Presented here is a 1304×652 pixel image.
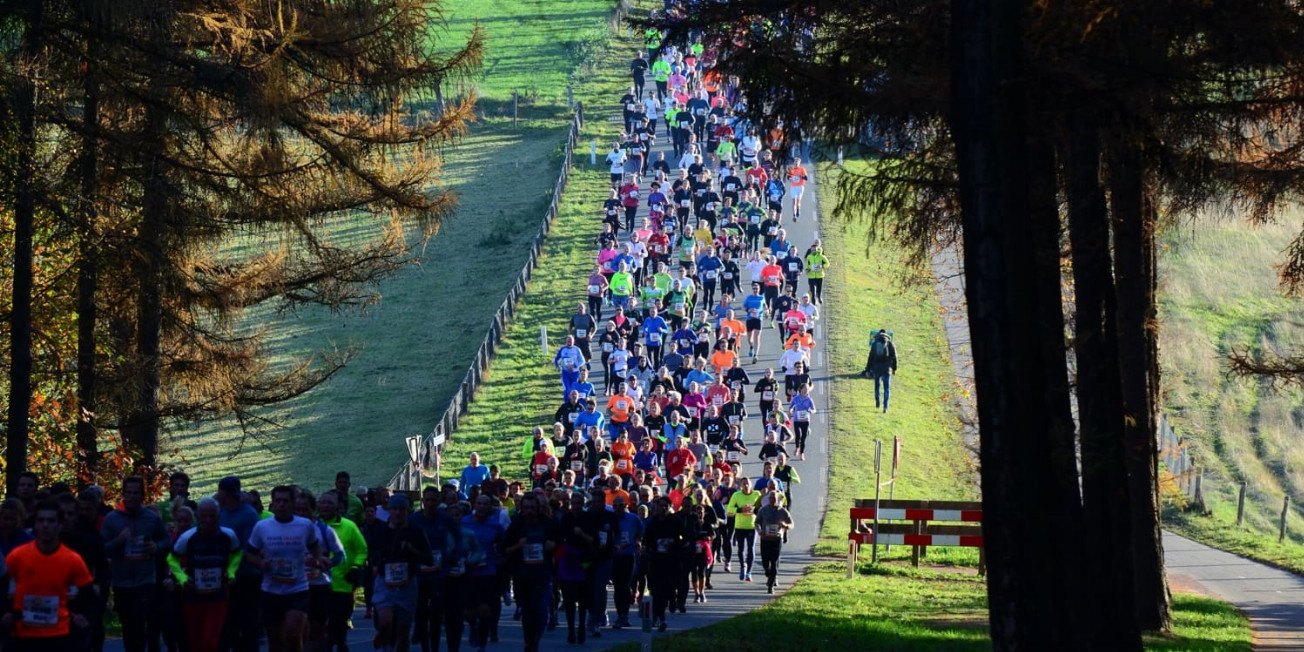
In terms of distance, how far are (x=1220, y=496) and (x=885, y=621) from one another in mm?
25253

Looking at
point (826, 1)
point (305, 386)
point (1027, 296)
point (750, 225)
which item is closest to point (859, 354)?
point (750, 225)

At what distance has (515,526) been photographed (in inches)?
703

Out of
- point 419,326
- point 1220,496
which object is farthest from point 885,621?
point 419,326

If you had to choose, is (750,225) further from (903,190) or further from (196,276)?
(903,190)

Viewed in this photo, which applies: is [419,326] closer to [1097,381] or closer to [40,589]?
[1097,381]

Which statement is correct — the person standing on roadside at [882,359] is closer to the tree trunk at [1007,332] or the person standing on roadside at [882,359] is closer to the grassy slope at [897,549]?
the grassy slope at [897,549]

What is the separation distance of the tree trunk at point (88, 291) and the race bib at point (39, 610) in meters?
9.15

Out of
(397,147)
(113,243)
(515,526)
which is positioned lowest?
(515,526)

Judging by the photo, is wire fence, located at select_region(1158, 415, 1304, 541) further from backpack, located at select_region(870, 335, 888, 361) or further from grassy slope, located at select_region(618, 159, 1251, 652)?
backpack, located at select_region(870, 335, 888, 361)

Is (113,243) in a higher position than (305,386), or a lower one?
higher

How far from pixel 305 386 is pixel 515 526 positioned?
773 centimetres

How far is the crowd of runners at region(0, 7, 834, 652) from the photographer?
45.6 feet

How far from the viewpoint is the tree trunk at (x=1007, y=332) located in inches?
448

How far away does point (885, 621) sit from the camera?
20.2 m
